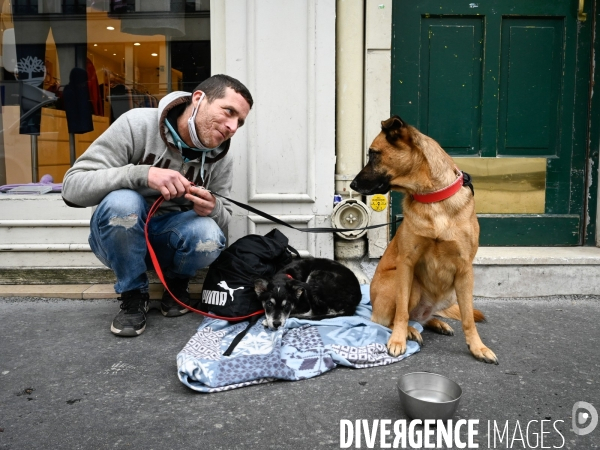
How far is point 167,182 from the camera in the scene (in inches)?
104

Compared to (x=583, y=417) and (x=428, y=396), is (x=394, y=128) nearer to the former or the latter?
(x=428, y=396)

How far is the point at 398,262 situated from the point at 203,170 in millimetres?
1295

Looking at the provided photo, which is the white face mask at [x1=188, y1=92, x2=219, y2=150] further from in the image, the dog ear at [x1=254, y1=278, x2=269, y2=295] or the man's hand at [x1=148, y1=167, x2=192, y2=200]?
the dog ear at [x1=254, y1=278, x2=269, y2=295]

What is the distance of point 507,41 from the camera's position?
379 cm

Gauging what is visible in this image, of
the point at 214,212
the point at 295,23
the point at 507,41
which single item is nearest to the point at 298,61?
the point at 295,23

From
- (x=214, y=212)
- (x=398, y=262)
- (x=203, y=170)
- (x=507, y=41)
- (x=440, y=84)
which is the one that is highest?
(x=507, y=41)

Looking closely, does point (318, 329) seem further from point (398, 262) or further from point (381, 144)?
point (381, 144)

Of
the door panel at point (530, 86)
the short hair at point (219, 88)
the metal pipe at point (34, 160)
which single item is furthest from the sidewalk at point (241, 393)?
the metal pipe at point (34, 160)

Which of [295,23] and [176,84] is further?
[176,84]

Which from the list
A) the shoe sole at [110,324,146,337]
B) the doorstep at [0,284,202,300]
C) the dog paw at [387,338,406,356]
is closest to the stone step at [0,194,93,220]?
the doorstep at [0,284,202,300]

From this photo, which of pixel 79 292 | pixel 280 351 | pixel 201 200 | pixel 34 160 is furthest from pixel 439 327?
pixel 34 160

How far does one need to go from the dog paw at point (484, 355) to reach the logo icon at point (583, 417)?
18.2 inches

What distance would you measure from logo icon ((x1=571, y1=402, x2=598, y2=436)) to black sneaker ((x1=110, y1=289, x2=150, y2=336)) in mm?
2162

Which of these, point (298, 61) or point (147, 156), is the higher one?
point (298, 61)
